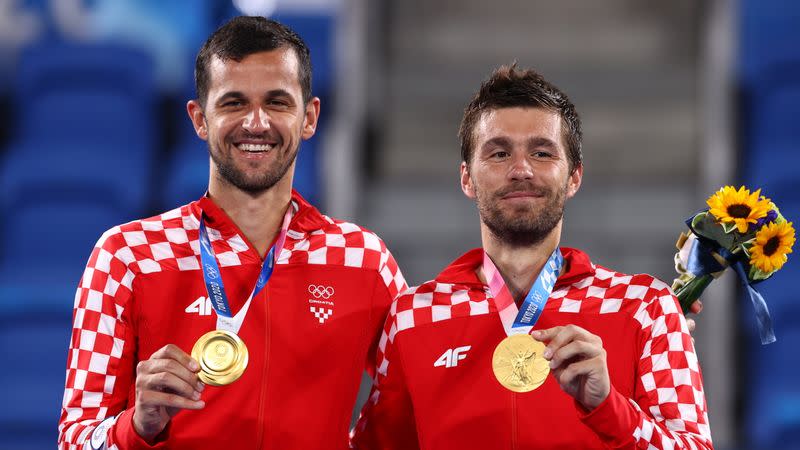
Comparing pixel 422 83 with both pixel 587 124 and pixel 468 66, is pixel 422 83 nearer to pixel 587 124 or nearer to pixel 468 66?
pixel 468 66

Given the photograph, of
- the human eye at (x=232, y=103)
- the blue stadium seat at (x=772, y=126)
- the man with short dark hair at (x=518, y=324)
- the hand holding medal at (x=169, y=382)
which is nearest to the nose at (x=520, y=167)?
the man with short dark hair at (x=518, y=324)

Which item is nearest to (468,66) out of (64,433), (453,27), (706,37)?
(453,27)

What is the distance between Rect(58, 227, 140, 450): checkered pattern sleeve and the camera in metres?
2.86

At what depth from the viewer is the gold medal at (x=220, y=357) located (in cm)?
270

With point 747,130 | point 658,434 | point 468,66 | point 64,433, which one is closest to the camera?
point 658,434

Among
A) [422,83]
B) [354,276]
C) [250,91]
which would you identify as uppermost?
[422,83]

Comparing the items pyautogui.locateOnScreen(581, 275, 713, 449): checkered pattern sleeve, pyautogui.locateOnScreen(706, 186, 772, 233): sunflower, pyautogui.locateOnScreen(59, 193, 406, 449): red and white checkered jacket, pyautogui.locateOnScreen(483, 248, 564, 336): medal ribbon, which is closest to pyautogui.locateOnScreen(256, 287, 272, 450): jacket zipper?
pyautogui.locateOnScreen(59, 193, 406, 449): red and white checkered jacket

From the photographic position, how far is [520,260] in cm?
312

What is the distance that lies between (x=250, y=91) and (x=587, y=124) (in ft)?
20.0

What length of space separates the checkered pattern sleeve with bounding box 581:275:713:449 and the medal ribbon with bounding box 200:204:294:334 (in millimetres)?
973

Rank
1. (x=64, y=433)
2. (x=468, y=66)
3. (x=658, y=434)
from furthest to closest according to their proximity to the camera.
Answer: (x=468, y=66), (x=64, y=433), (x=658, y=434)

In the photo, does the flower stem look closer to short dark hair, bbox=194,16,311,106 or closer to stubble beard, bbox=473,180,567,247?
stubble beard, bbox=473,180,567,247

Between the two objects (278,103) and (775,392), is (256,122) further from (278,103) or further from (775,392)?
(775,392)

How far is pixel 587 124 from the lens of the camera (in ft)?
29.0
